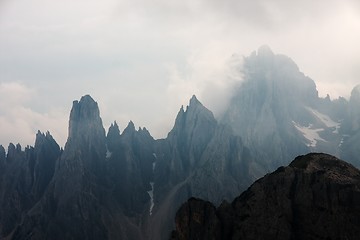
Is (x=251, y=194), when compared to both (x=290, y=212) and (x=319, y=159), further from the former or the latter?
(x=319, y=159)

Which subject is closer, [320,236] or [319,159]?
[320,236]

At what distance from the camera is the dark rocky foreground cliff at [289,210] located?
87.1 metres

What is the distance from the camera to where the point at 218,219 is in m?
93.0

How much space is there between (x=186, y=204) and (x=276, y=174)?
1692 centimetres

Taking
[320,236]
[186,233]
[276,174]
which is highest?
[276,174]

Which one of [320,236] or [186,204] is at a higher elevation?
[186,204]

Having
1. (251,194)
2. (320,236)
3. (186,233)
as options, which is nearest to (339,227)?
(320,236)

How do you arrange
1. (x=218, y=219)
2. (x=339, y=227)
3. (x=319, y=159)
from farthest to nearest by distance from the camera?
(x=319, y=159) → (x=218, y=219) → (x=339, y=227)

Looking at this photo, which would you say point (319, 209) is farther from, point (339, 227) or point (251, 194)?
point (251, 194)

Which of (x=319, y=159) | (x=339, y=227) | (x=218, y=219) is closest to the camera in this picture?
(x=339, y=227)

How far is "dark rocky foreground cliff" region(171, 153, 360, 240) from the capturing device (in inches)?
3428

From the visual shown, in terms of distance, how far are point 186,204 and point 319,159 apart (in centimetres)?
2694

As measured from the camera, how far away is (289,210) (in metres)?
90.8

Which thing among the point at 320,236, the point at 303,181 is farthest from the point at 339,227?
the point at 303,181
